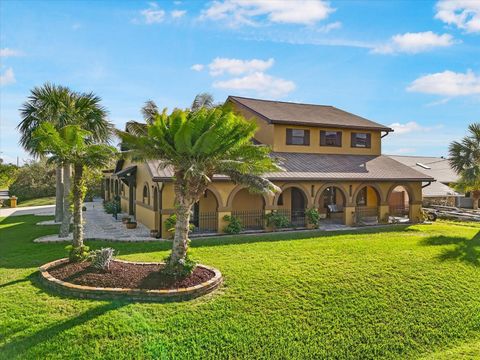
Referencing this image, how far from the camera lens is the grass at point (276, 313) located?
7703mm

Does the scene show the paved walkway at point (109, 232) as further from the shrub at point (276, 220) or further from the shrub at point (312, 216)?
the shrub at point (312, 216)

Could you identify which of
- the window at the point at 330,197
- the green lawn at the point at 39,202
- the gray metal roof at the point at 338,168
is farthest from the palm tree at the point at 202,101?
the green lawn at the point at 39,202

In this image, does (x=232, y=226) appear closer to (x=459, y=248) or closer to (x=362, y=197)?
(x=459, y=248)

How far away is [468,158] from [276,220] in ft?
54.0

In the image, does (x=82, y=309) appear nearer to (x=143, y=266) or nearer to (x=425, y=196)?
(x=143, y=266)

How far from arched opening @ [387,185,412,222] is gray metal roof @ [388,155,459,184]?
10297mm

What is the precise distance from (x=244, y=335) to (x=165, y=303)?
231 centimetres

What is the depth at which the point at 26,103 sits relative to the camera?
18672 mm

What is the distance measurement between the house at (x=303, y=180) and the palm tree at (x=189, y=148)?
5.64 metres

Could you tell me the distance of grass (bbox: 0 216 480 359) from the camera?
770 centimetres

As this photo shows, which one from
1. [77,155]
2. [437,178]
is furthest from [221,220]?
[437,178]

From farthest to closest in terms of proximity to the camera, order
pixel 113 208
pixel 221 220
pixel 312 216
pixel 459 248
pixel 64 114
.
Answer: pixel 113 208
pixel 312 216
pixel 221 220
pixel 64 114
pixel 459 248

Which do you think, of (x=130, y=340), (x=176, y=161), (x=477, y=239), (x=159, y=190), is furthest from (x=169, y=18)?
(x=477, y=239)

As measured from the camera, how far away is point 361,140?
25.5 m
